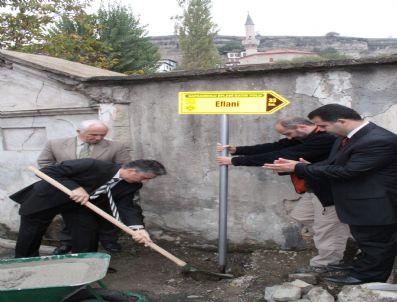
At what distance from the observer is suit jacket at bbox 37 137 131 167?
465 cm

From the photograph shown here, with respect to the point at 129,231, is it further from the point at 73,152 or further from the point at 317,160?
the point at 317,160

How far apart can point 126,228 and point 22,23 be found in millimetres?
10900

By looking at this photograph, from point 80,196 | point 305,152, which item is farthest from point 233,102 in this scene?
point 80,196

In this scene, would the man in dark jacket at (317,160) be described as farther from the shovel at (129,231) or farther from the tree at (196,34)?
the tree at (196,34)

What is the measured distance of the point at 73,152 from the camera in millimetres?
4738

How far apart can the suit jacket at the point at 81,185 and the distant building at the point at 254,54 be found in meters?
41.4

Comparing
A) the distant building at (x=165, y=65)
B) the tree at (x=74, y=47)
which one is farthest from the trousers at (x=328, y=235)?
the distant building at (x=165, y=65)

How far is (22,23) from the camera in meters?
12.8

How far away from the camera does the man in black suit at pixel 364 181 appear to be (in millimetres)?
3188

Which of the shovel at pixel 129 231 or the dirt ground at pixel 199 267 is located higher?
the shovel at pixel 129 231

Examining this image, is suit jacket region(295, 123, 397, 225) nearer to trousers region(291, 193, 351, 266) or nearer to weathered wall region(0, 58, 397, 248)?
trousers region(291, 193, 351, 266)

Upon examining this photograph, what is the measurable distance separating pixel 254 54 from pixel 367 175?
6142 cm

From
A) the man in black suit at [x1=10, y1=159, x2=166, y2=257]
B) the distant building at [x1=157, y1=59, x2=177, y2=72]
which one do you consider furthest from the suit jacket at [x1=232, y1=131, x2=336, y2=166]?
the distant building at [x1=157, y1=59, x2=177, y2=72]

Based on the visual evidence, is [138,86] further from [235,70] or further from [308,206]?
[308,206]
